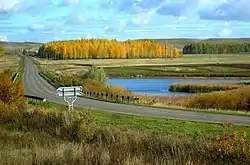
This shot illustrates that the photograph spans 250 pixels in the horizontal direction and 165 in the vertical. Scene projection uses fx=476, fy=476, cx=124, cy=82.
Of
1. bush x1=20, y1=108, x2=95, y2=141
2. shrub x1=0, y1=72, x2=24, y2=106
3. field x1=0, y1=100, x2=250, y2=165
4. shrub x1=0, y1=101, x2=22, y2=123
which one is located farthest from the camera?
shrub x1=0, y1=72, x2=24, y2=106

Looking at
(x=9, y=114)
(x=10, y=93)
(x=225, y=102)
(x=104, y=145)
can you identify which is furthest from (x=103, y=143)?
(x=225, y=102)

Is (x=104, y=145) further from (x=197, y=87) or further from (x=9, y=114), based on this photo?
(x=197, y=87)

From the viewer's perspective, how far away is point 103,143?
52.3ft

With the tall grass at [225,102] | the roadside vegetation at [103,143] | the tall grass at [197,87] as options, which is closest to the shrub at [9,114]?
the roadside vegetation at [103,143]

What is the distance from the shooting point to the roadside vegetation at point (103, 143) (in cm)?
1163

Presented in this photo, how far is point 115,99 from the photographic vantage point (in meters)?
44.3

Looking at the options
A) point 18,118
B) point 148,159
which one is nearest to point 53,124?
point 18,118

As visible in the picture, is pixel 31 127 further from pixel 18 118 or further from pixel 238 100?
pixel 238 100

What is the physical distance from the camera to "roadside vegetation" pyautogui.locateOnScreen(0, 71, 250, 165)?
11.6 metres

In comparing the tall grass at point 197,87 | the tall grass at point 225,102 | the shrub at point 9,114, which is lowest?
the tall grass at point 197,87

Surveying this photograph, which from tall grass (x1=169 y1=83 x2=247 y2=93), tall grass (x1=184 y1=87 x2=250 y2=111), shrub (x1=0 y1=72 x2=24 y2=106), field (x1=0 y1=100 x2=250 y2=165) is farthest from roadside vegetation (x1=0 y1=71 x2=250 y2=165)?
tall grass (x1=169 y1=83 x2=247 y2=93)

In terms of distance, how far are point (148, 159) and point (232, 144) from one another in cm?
222

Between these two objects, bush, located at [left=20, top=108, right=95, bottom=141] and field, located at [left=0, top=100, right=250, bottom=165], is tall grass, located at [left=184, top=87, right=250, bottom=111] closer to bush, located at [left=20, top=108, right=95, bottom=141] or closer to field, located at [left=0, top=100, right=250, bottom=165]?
field, located at [left=0, top=100, right=250, bottom=165]

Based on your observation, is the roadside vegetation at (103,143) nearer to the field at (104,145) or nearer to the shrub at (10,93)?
the field at (104,145)
